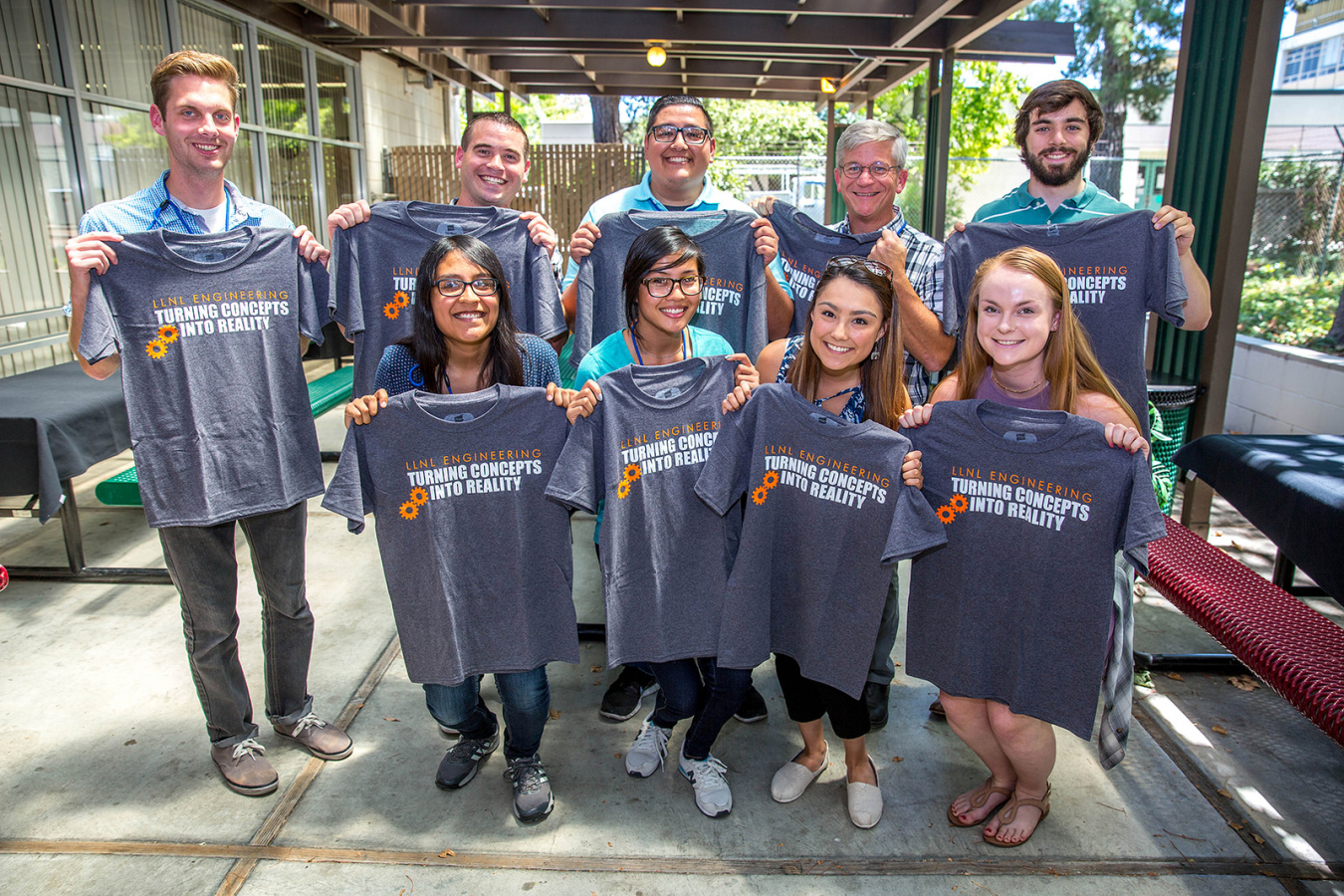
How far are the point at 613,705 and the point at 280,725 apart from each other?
123 centimetres

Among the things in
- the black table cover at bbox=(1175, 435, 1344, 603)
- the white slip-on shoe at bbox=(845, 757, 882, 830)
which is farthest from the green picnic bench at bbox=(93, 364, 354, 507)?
the black table cover at bbox=(1175, 435, 1344, 603)

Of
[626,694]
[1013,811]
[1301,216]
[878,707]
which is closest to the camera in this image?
[1013,811]

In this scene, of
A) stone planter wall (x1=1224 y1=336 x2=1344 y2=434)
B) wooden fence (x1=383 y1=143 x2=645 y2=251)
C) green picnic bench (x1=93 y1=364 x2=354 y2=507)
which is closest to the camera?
green picnic bench (x1=93 y1=364 x2=354 y2=507)

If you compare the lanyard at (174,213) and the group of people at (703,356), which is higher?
the lanyard at (174,213)

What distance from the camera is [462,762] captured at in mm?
2949

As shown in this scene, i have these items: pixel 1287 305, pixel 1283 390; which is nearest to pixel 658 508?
pixel 1283 390

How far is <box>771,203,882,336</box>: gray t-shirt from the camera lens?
10.5 ft

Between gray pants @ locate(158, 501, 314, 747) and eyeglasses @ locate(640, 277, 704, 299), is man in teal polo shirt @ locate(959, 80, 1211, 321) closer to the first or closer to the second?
eyeglasses @ locate(640, 277, 704, 299)

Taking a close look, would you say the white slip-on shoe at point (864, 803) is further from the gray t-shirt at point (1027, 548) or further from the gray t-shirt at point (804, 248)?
the gray t-shirt at point (804, 248)

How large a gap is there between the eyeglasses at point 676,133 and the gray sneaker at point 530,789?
7.89 feet

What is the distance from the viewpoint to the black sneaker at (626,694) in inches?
132

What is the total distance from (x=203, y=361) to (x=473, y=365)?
835 mm

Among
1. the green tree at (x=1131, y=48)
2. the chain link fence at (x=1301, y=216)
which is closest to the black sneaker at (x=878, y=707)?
the chain link fence at (x=1301, y=216)

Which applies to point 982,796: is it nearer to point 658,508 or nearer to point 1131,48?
point 658,508
